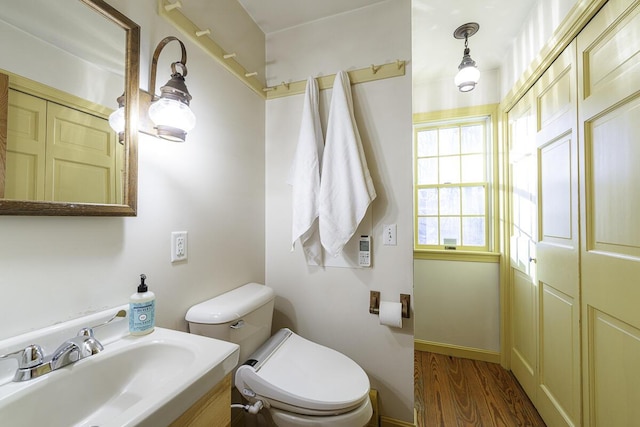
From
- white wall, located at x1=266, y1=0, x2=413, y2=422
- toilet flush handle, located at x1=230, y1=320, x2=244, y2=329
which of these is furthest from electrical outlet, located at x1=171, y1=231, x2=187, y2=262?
white wall, located at x1=266, y1=0, x2=413, y2=422

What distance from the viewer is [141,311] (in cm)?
86

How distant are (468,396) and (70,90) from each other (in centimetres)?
259

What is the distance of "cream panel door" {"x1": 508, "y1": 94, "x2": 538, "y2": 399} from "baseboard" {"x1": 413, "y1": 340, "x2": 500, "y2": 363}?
159 millimetres

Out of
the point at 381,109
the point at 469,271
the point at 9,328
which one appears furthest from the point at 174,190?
the point at 469,271

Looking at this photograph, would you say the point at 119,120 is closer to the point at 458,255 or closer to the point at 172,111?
the point at 172,111

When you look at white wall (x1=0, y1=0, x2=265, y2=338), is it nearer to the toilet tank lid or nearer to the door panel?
the toilet tank lid

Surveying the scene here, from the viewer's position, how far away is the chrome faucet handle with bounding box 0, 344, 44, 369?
2.02ft

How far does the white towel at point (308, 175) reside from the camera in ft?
4.75

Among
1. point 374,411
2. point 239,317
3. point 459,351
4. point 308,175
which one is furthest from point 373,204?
point 459,351

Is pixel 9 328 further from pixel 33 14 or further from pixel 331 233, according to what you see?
pixel 331 233

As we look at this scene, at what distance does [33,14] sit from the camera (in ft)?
2.34

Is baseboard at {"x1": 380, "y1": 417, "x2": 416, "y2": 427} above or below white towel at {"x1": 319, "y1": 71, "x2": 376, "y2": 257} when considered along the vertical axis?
below

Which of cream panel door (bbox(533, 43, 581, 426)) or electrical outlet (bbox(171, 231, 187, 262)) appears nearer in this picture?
electrical outlet (bbox(171, 231, 187, 262))

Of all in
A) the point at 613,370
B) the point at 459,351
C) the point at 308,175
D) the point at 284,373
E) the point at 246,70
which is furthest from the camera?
the point at 459,351
